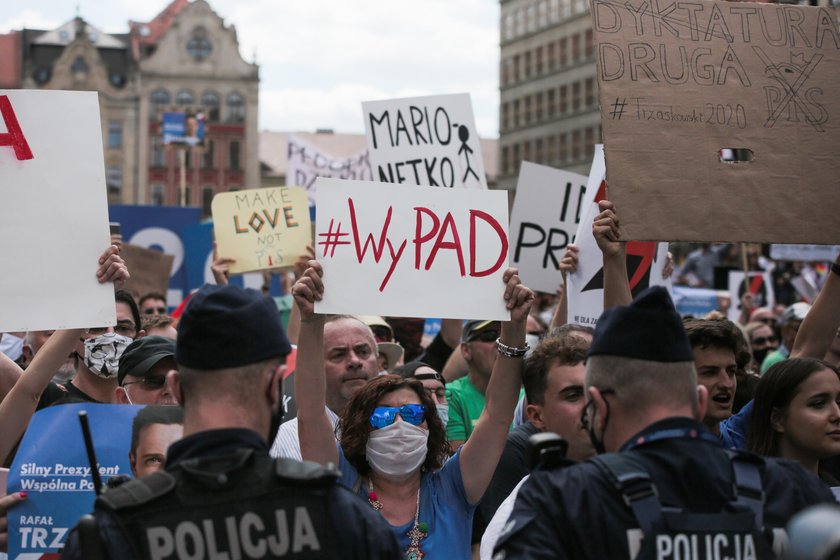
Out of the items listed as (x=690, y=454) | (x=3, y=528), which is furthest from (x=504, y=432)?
(x=3, y=528)

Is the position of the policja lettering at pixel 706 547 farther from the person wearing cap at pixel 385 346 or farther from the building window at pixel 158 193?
the building window at pixel 158 193

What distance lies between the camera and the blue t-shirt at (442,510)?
4.34m

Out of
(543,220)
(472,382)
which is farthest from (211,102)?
(472,382)

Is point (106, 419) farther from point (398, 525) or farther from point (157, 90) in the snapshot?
point (157, 90)

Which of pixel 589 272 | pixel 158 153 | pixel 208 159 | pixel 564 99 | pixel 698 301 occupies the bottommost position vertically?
pixel 698 301

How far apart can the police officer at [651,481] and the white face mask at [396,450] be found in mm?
1372

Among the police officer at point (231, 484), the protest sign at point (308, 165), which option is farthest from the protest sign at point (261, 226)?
the protest sign at point (308, 165)

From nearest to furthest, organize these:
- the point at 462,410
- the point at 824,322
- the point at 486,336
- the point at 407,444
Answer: the point at 407,444 → the point at 824,322 → the point at 462,410 → the point at 486,336

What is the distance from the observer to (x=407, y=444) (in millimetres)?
4465

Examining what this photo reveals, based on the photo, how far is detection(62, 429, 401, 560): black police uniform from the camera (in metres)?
2.74

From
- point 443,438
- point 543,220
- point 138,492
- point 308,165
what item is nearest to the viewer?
point 138,492

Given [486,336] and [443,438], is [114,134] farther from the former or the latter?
[443,438]

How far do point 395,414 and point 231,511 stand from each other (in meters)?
1.76

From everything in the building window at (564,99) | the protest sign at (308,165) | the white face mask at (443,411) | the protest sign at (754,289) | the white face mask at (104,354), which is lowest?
the protest sign at (754,289)
